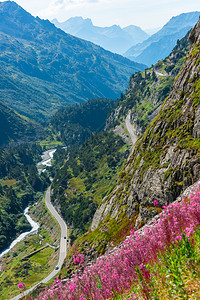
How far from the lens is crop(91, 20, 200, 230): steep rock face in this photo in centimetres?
4072

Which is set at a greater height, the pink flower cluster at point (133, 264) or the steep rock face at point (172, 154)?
the pink flower cluster at point (133, 264)

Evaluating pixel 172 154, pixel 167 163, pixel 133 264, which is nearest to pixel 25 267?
pixel 167 163

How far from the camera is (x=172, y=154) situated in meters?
47.9

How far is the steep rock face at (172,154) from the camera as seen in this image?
4072 centimetres

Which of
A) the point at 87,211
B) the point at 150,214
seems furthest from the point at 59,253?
the point at 150,214

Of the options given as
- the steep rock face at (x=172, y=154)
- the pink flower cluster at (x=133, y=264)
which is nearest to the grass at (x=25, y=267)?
the steep rock face at (x=172, y=154)

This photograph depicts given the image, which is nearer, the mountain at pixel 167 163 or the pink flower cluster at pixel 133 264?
the pink flower cluster at pixel 133 264

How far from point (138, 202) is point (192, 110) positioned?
75.5 ft

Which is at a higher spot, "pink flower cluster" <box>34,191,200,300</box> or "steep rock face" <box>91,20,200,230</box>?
"pink flower cluster" <box>34,191,200,300</box>

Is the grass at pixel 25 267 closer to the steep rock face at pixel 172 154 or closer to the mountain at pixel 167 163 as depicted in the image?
the mountain at pixel 167 163

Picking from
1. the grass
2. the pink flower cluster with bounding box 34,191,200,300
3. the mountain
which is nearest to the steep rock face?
the mountain

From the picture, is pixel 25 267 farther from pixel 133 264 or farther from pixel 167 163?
pixel 133 264

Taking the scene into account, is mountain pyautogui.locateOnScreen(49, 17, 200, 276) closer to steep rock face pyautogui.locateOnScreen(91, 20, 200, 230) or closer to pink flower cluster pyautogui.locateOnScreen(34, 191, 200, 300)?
steep rock face pyautogui.locateOnScreen(91, 20, 200, 230)

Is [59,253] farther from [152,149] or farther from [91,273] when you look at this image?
[91,273]
